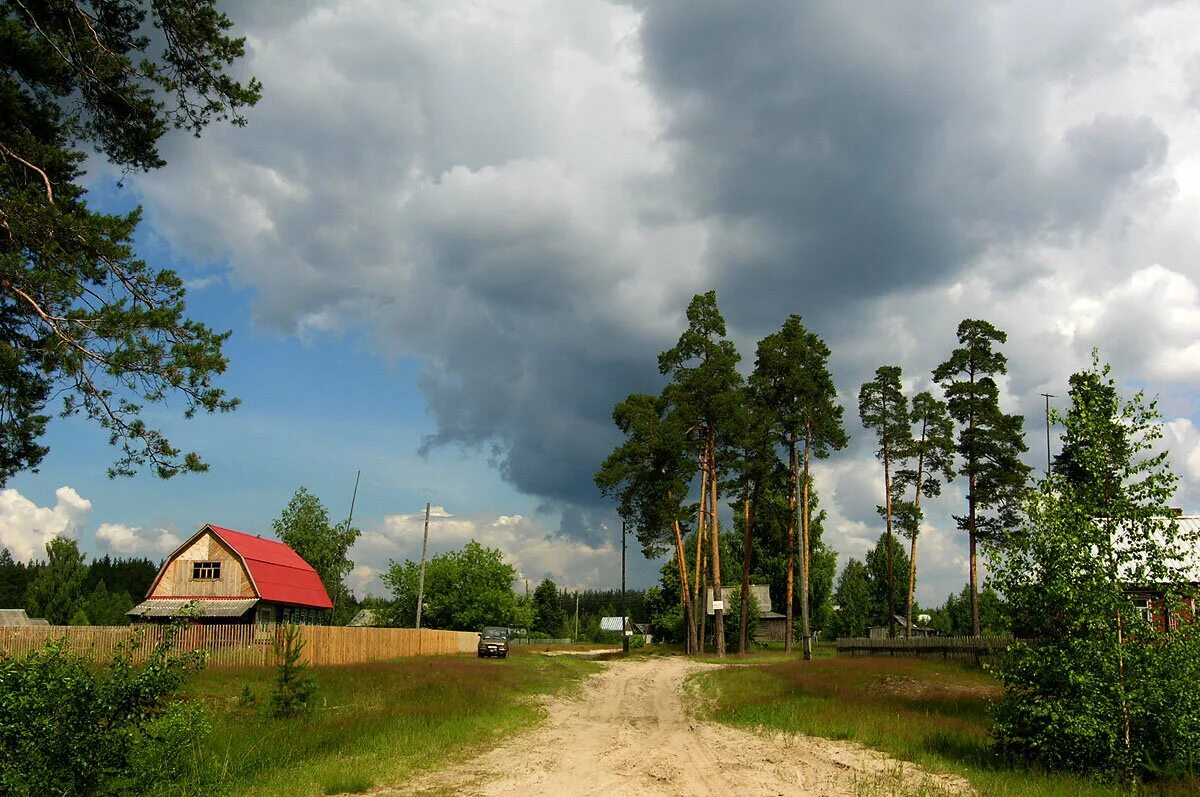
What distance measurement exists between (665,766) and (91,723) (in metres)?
8.43

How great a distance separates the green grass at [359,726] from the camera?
39.5ft

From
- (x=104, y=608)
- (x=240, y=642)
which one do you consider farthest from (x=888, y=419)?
(x=104, y=608)

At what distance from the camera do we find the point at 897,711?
19078 mm

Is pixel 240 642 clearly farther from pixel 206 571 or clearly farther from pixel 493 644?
pixel 493 644

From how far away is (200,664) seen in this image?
8.90 m

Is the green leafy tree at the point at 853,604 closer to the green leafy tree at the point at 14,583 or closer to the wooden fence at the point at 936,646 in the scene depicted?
the wooden fence at the point at 936,646

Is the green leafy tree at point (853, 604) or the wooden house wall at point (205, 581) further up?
the wooden house wall at point (205, 581)

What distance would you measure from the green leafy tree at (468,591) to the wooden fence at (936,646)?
1371 inches

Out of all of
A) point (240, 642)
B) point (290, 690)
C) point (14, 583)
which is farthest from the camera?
point (14, 583)

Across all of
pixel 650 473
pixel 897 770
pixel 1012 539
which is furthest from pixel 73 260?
pixel 650 473

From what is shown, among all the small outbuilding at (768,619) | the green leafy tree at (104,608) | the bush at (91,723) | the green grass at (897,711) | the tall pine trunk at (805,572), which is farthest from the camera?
the small outbuilding at (768,619)

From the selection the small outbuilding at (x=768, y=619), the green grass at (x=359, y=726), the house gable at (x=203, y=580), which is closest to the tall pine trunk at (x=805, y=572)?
the green grass at (x=359, y=726)

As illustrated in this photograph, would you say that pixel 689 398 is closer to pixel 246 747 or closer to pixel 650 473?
pixel 650 473

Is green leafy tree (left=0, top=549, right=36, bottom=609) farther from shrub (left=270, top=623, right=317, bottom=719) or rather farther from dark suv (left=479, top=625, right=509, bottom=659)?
shrub (left=270, top=623, right=317, bottom=719)
